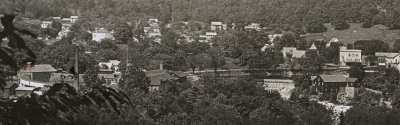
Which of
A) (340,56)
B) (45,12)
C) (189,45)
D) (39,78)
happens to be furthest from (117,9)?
(39,78)

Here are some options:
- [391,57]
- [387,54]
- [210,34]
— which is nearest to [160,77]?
[391,57]

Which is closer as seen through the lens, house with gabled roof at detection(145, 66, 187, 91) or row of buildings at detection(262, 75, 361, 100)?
house with gabled roof at detection(145, 66, 187, 91)

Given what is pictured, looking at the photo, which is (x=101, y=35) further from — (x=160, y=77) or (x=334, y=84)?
(x=334, y=84)

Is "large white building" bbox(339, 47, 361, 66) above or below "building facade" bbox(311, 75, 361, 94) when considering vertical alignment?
above

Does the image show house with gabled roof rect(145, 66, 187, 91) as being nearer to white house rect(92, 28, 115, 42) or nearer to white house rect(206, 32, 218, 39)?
white house rect(92, 28, 115, 42)

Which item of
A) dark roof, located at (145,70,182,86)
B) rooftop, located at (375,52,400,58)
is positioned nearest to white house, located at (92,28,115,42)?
dark roof, located at (145,70,182,86)

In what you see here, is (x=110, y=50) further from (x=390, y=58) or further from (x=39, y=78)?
(x=390, y=58)

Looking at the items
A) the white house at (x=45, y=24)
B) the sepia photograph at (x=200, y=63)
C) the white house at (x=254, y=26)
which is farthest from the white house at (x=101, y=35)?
the white house at (x=254, y=26)
